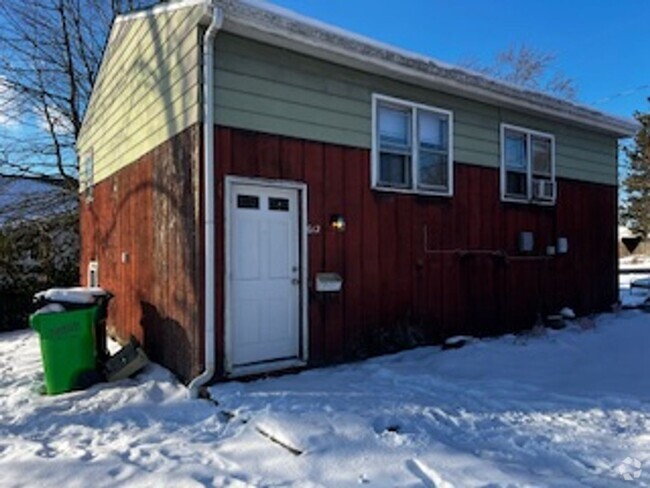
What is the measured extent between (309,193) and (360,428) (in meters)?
2.94

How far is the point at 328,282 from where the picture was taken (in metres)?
6.02

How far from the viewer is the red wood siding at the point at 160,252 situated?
5.38 meters

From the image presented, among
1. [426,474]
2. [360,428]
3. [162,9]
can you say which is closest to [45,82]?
[162,9]

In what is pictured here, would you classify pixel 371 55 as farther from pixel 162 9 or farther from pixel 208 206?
pixel 208 206

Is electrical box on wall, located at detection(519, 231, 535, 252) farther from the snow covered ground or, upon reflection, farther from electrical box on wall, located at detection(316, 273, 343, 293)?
electrical box on wall, located at detection(316, 273, 343, 293)

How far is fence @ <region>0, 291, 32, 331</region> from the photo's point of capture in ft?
39.4

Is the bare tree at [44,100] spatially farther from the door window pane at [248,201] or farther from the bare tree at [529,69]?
the bare tree at [529,69]

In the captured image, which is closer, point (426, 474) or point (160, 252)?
point (426, 474)

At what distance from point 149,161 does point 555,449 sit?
569 centimetres

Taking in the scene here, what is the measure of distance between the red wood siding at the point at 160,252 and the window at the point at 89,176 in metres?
1.58

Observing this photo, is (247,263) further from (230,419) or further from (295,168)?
(230,419)

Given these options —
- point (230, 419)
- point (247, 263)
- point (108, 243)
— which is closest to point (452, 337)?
point (247, 263)

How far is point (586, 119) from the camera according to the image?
363 inches

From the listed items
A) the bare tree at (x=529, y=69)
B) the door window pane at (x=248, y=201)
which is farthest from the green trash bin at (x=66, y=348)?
the bare tree at (x=529, y=69)
